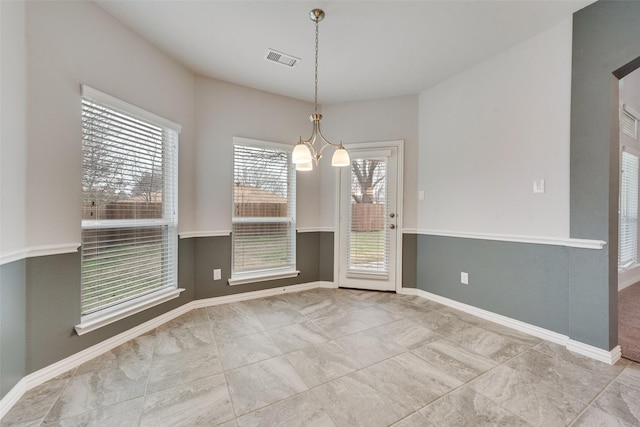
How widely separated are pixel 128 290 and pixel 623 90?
19.7ft

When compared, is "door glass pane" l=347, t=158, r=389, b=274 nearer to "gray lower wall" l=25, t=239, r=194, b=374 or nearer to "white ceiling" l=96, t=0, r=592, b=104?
"white ceiling" l=96, t=0, r=592, b=104

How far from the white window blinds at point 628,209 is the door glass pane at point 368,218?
3231mm

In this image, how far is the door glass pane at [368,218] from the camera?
3732 millimetres

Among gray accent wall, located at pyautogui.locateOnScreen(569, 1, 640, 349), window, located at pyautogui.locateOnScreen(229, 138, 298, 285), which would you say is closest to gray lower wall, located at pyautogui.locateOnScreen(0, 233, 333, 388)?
window, located at pyautogui.locateOnScreen(229, 138, 298, 285)

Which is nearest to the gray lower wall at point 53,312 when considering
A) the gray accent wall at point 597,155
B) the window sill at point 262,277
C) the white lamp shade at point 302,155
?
the window sill at point 262,277

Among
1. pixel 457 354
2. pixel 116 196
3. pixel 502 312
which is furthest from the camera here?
pixel 502 312

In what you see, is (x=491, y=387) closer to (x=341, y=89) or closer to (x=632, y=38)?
(x=632, y=38)

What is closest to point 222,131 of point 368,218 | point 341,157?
point 341,157

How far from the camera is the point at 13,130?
5.21 feet

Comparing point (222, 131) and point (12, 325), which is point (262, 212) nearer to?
point (222, 131)

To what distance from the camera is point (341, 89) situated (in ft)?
11.3

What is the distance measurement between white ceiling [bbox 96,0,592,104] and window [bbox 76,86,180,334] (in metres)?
0.78

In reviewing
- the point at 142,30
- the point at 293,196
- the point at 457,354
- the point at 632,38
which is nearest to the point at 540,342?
the point at 457,354

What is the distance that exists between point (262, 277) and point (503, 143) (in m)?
3.13
